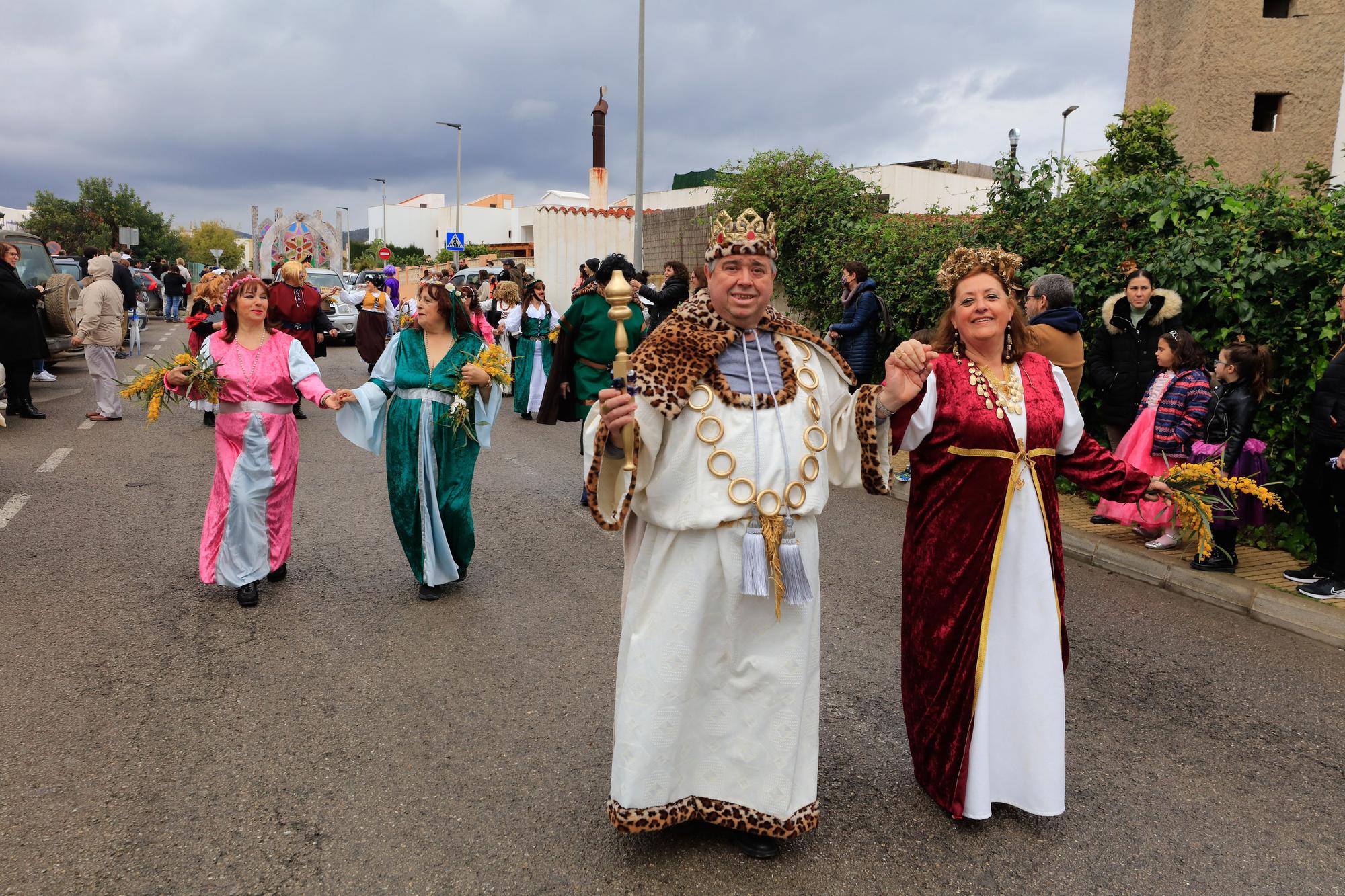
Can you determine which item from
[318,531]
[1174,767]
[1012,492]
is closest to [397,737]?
[1012,492]

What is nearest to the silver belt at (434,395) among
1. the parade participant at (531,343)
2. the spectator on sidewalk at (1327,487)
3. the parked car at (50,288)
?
the spectator on sidewalk at (1327,487)

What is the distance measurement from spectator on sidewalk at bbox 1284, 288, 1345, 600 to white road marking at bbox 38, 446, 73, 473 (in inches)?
395

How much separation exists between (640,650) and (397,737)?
1446 mm

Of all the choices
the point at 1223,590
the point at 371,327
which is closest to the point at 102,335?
the point at 371,327

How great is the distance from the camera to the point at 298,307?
36.2 ft

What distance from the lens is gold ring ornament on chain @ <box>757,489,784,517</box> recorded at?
9.61 ft

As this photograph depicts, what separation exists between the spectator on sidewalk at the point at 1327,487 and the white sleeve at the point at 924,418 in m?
3.62

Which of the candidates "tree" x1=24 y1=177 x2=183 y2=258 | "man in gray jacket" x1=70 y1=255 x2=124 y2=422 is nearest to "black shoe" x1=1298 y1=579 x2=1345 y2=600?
"man in gray jacket" x1=70 y1=255 x2=124 y2=422

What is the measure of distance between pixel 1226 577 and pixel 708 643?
4666 mm

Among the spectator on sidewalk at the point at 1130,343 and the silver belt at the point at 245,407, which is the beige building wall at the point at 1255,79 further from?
the silver belt at the point at 245,407

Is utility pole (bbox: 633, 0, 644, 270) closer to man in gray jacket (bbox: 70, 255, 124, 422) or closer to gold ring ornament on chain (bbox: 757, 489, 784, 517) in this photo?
man in gray jacket (bbox: 70, 255, 124, 422)

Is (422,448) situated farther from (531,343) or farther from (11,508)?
(531,343)

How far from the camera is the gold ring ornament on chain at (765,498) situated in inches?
115

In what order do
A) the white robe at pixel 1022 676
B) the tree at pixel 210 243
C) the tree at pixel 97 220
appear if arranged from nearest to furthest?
the white robe at pixel 1022 676
the tree at pixel 97 220
the tree at pixel 210 243
